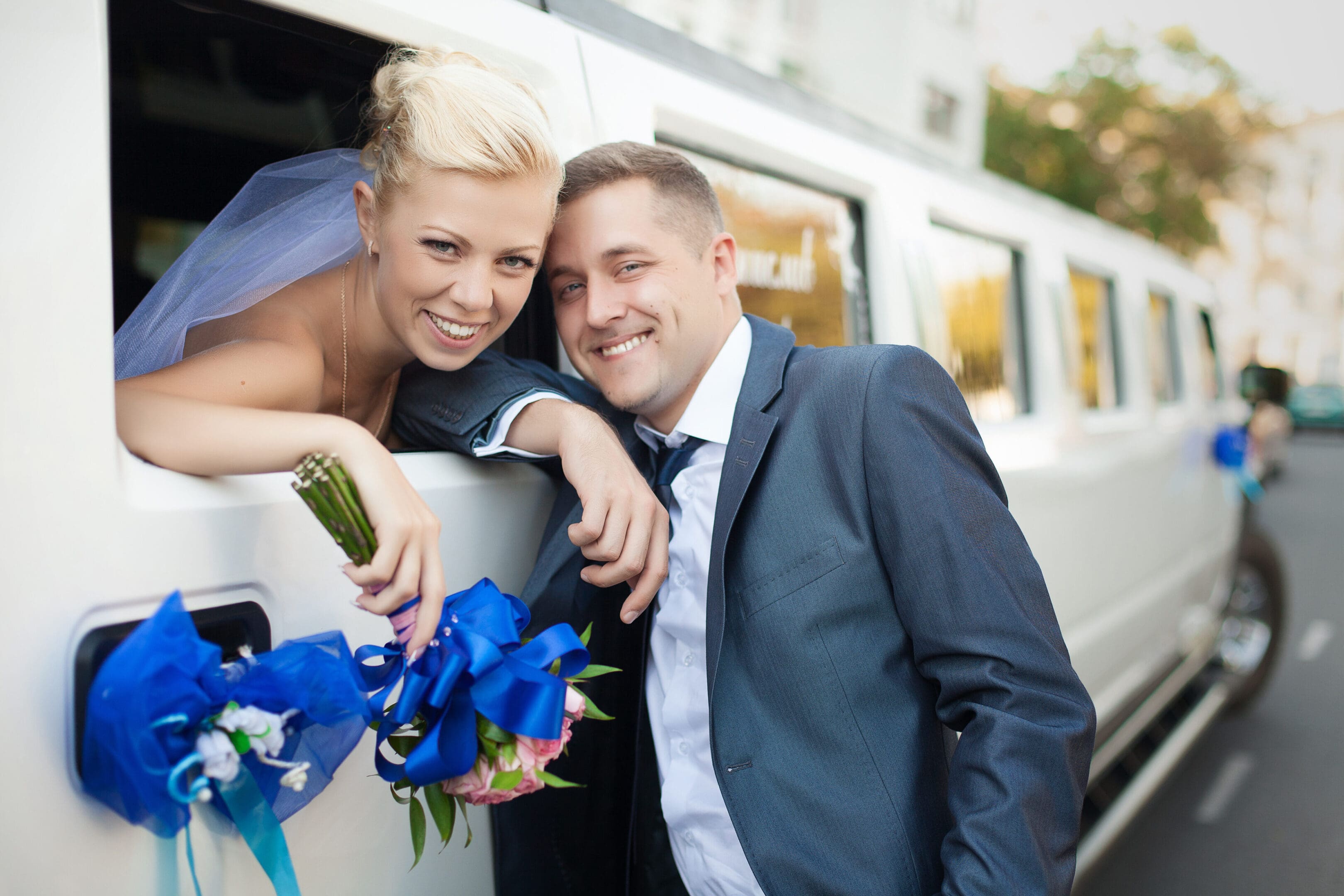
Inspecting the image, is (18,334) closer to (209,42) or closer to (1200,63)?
(209,42)

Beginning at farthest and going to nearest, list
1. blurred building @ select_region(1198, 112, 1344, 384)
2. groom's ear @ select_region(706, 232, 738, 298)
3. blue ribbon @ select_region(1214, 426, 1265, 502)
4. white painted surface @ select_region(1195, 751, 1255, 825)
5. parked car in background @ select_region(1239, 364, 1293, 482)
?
blurred building @ select_region(1198, 112, 1344, 384) < parked car in background @ select_region(1239, 364, 1293, 482) < blue ribbon @ select_region(1214, 426, 1265, 502) < white painted surface @ select_region(1195, 751, 1255, 825) < groom's ear @ select_region(706, 232, 738, 298)

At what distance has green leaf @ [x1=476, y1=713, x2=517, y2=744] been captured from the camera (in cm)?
113

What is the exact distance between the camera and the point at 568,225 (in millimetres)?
1660

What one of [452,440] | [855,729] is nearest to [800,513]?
[855,729]

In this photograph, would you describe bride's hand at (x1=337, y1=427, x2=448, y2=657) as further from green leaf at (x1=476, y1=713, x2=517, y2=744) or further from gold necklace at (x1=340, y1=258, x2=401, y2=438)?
gold necklace at (x1=340, y1=258, x2=401, y2=438)

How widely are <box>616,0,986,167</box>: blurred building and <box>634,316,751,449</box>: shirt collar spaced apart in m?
13.5

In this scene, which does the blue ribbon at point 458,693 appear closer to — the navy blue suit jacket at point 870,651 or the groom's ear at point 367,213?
the navy blue suit jacket at point 870,651

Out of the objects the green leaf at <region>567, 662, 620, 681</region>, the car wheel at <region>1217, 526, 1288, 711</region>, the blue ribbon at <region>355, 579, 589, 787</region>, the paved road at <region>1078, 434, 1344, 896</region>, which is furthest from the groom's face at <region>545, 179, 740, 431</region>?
the car wheel at <region>1217, 526, 1288, 711</region>

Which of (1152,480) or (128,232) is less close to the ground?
(128,232)

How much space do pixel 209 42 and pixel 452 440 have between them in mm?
1019

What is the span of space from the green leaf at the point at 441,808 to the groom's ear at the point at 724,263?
103 cm

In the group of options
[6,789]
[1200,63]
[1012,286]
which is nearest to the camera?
[6,789]

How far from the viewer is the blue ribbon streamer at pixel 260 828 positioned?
0.98 meters

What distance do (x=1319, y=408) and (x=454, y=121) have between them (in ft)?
87.4
